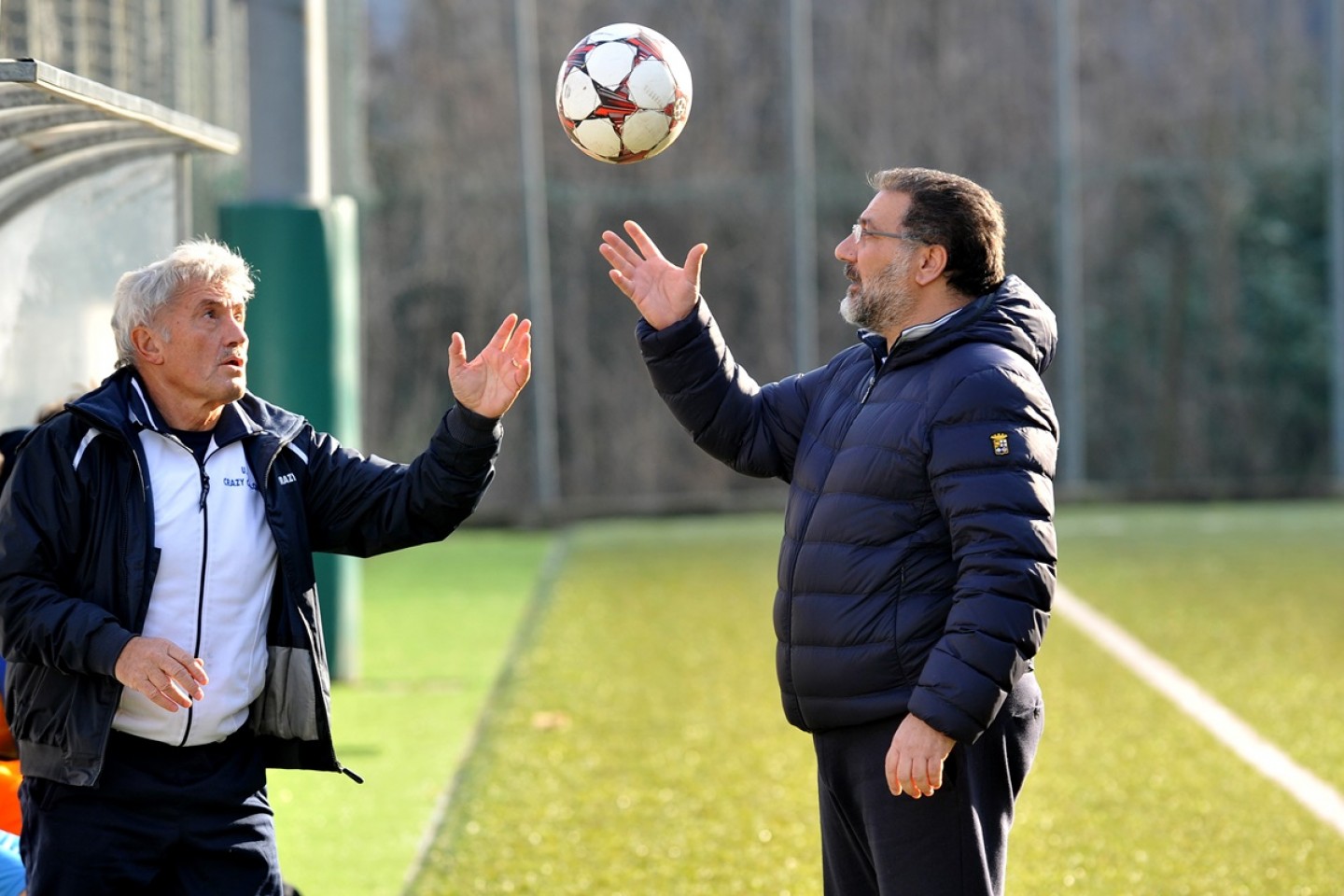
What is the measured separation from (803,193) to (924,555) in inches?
561

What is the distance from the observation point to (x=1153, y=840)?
6.54 metres

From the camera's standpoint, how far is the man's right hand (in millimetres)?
3562

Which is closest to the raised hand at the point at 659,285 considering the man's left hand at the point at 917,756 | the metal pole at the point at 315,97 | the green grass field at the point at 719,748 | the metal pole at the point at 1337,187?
the man's left hand at the point at 917,756

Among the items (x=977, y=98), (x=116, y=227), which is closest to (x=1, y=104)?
(x=116, y=227)

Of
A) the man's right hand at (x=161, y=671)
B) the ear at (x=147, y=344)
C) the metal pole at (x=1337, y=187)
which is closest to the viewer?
the man's right hand at (x=161, y=671)

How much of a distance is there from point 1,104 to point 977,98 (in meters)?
15.3

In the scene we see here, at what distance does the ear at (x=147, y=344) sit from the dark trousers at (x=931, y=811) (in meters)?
1.74

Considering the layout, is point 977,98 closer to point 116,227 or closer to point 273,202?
point 273,202

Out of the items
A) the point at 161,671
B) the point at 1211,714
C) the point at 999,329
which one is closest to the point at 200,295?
the point at 161,671

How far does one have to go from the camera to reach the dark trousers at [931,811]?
3812 millimetres

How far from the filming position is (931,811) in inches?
151

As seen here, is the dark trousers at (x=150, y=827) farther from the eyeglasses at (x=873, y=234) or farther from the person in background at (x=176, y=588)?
the eyeglasses at (x=873, y=234)

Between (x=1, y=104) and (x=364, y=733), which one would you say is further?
(x=364, y=733)

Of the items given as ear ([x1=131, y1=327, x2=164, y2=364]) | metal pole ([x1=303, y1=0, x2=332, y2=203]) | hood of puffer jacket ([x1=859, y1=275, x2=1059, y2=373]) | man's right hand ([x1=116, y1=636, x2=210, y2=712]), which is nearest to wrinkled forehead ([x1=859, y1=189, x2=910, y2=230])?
hood of puffer jacket ([x1=859, y1=275, x2=1059, y2=373])
